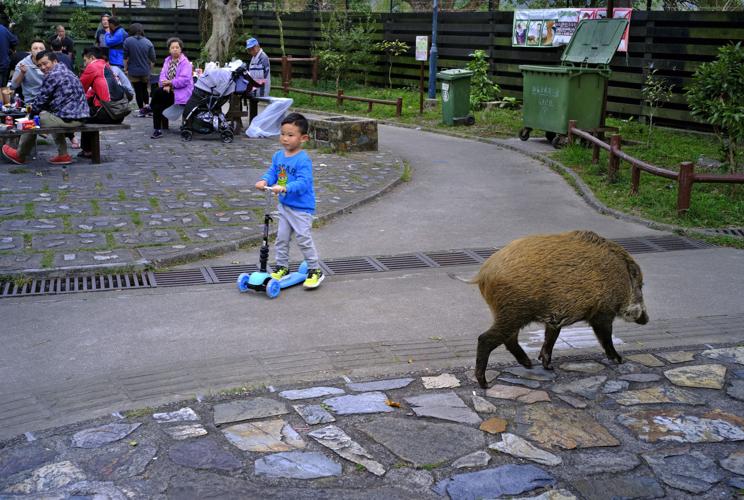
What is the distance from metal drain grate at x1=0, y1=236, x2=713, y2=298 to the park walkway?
0.67 ft

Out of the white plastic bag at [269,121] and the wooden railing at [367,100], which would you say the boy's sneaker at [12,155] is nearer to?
the white plastic bag at [269,121]

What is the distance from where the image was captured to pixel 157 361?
5.50 meters

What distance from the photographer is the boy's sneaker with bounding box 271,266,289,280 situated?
7047 millimetres

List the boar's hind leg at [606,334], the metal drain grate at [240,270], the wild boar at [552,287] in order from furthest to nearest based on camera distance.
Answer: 1. the metal drain grate at [240,270]
2. the boar's hind leg at [606,334]
3. the wild boar at [552,287]

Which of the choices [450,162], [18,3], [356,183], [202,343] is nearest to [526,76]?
[450,162]

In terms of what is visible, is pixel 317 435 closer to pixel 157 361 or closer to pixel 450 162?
pixel 157 361

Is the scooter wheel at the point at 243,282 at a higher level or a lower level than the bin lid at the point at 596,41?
lower

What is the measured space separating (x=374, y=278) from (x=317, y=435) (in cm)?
309

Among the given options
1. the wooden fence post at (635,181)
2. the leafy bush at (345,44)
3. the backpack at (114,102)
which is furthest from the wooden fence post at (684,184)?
the leafy bush at (345,44)

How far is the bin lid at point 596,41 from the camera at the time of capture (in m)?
13.9

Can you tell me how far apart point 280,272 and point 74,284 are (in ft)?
5.73

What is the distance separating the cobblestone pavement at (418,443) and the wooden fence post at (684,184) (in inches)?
168

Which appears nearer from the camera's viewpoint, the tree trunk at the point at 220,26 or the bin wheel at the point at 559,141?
the bin wheel at the point at 559,141

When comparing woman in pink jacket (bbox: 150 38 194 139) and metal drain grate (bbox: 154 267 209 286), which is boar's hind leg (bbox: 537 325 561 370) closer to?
metal drain grate (bbox: 154 267 209 286)
